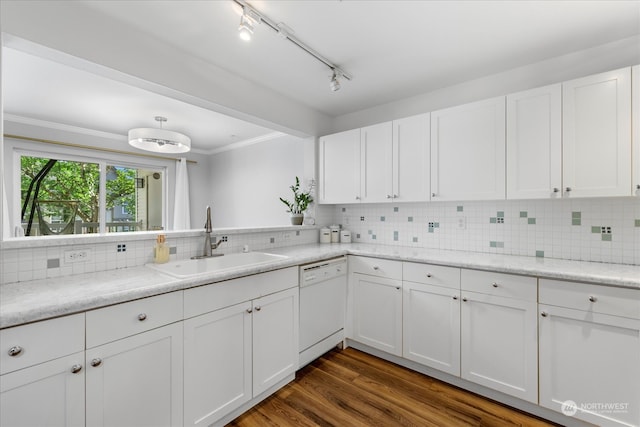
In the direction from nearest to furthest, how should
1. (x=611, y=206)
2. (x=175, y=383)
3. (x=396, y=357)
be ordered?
(x=175, y=383), (x=611, y=206), (x=396, y=357)

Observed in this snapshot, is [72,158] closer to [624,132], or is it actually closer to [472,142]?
[472,142]

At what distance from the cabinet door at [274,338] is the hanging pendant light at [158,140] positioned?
2381mm

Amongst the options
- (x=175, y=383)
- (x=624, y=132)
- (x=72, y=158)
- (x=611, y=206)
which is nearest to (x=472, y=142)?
(x=624, y=132)

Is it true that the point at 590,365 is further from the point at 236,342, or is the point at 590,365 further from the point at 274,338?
the point at 236,342

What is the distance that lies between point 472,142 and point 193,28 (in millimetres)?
2120

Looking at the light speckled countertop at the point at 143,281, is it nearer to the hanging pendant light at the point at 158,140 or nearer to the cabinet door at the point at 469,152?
the cabinet door at the point at 469,152

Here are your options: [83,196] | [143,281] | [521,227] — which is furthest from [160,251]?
[83,196]

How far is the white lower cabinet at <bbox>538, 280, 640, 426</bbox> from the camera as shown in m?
1.47

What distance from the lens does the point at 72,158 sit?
3895 mm

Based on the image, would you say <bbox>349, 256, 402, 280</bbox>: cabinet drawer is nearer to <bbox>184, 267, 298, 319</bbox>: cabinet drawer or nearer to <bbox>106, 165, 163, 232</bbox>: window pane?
<bbox>184, 267, 298, 319</bbox>: cabinet drawer

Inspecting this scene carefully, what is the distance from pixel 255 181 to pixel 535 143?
3728 mm

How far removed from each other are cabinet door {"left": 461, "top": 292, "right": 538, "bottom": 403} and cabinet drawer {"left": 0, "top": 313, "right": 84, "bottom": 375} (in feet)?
7.03

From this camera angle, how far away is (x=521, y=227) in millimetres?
2254

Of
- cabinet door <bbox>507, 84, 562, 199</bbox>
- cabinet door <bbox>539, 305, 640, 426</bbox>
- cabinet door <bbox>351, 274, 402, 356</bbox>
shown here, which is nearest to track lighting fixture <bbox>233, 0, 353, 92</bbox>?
cabinet door <bbox>507, 84, 562, 199</bbox>
